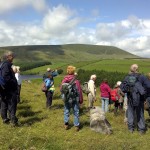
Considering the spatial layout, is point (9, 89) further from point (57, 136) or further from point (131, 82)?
point (131, 82)

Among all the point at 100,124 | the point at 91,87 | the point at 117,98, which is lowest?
the point at 100,124

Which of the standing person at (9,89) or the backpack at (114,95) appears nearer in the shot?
the standing person at (9,89)

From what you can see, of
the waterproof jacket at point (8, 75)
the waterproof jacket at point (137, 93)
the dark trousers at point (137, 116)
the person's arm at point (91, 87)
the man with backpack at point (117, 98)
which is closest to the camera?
the waterproof jacket at point (8, 75)

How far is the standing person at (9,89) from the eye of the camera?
11.2m

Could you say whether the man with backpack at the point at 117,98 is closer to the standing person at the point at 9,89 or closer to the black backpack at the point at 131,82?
the black backpack at the point at 131,82

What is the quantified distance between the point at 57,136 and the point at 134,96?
3593mm

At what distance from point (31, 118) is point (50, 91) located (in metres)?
2.96

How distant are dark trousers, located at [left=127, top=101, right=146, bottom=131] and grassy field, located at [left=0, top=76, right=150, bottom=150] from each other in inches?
12.1

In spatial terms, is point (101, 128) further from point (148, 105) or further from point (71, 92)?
point (148, 105)

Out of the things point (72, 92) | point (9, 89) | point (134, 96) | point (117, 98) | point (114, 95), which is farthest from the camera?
point (114, 95)

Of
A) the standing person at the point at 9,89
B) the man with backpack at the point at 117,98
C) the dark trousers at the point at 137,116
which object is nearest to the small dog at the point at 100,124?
the dark trousers at the point at 137,116

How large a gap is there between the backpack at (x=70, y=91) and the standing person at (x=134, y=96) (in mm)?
2128

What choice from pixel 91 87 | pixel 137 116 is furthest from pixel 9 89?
pixel 91 87

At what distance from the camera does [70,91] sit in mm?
11680
